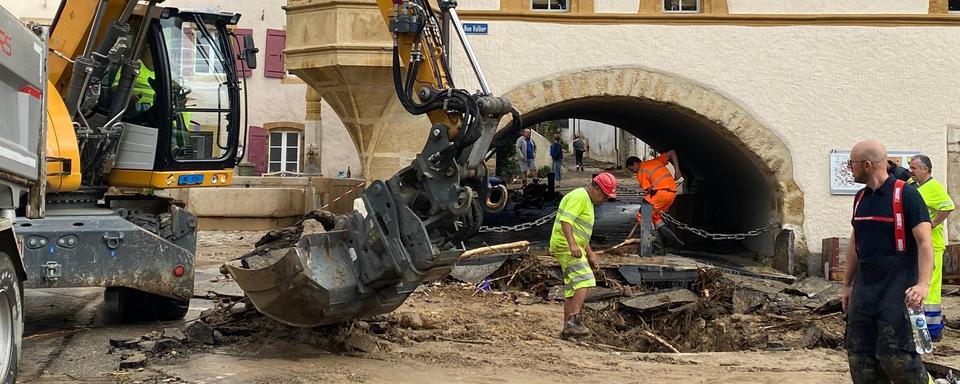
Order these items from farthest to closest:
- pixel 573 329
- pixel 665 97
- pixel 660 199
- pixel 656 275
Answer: pixel 660 199 → pixel 665 97 → pixel 656 275 → pixel 573 329

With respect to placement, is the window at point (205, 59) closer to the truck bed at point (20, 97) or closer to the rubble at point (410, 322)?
the rubble at point (410, 322)

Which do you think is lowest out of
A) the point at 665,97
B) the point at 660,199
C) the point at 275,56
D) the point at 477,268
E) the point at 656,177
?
the point at 477,268

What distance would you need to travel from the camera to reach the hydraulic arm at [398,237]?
7.27m

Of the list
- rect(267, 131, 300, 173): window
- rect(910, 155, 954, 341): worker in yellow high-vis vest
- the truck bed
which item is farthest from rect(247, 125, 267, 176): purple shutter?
the truck bed

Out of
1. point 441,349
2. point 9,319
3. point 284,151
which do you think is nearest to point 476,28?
point 441,349

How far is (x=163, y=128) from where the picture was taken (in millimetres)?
9297

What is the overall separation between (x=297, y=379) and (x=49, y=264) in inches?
95.4

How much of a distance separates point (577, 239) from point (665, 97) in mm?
4975

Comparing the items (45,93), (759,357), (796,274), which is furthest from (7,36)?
(796,274)

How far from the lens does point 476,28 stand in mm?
13195

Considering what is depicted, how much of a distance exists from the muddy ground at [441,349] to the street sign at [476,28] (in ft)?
13.0

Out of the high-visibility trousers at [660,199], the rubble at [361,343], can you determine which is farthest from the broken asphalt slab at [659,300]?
the rubble at [361,343]

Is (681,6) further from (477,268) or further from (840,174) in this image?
(477,268)

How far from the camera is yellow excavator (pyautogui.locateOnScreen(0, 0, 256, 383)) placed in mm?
7996
